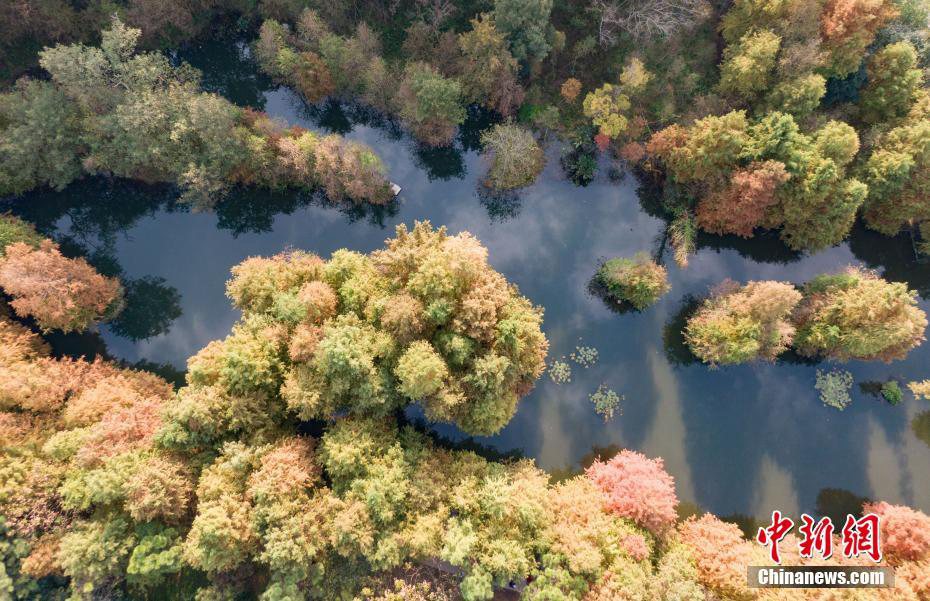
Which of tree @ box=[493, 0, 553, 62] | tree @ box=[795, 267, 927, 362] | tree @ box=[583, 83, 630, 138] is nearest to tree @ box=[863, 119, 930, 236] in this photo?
tree @ box=[795, 267, 927, 362]

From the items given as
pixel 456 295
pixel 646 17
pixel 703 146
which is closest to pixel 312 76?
pixel 456 295

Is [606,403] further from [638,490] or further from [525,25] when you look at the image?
[525,25]

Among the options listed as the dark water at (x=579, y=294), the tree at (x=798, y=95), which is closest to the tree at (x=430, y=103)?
the dark water at (x=579, y=294)

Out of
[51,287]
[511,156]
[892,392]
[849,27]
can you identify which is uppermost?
[849,27]

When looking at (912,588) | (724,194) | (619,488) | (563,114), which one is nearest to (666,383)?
(619,488)

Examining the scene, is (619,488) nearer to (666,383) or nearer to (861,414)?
(666,383)

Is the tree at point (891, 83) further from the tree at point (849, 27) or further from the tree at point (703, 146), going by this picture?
the tree at point (703, 146)

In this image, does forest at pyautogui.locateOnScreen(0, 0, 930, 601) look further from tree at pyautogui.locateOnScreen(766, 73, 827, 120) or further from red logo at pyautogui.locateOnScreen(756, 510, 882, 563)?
red logo at pyautogui.locateOnScreen(756, 510, 882, 563)
